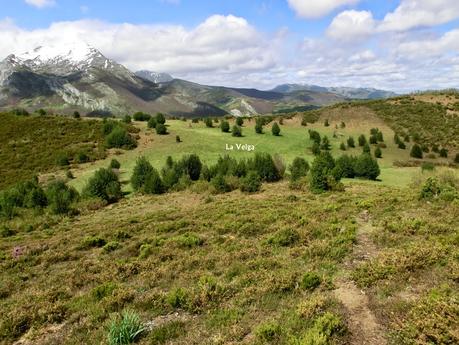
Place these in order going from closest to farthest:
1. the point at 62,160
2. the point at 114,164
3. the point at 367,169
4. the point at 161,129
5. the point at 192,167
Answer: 1. the point at 367,169
2. the point at 192,167
3. the point at 114,164
4. the point at 62,160
5. the point at 161,129

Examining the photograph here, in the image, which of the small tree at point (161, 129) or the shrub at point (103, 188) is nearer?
the shrub at point (103, 188)

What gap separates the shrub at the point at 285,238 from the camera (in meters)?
17.2

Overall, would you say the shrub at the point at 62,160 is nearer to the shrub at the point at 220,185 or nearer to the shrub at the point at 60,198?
the shrub at the point at 60,198

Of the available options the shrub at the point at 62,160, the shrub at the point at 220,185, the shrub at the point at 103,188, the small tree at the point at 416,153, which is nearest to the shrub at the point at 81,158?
the shrub at the point at 62,160

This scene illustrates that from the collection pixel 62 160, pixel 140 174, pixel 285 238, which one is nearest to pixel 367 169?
pixel 140 174

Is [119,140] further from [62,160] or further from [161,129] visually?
[62,160]

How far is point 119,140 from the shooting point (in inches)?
2233

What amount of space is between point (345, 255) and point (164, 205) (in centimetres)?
2211

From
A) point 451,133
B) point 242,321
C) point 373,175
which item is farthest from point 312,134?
point 242,321

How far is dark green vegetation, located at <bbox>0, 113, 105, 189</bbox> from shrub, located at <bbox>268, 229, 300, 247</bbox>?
41.0 m

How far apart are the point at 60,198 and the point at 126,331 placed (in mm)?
27327

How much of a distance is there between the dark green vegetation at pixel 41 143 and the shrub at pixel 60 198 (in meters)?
13.5

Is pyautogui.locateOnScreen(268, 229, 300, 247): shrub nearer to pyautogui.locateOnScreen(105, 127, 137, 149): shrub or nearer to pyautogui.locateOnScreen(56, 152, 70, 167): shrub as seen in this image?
pyautogui.locateOnScreen(56, 152, 70, 167): shrub

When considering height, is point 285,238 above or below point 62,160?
above
